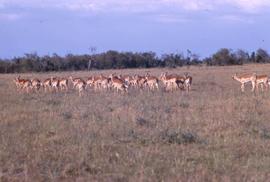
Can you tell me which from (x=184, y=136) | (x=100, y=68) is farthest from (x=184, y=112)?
(x=100, y=68)

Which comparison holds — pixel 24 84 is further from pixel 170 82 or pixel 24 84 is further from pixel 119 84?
pixel 170 82

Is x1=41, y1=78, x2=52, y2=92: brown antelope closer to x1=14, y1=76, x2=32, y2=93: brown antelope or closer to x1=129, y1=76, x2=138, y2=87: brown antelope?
x1=14, y1=76, x2=32, y2=93: brown antelope

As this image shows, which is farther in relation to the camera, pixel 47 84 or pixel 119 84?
pixel 47 84

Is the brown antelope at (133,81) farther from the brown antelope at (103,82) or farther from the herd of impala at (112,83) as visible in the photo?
the brown antelope at (103,82)

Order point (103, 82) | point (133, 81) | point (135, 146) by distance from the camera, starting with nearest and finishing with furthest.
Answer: point (135, 146)
point (103, 82)
point (133, 81)

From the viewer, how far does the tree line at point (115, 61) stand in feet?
241

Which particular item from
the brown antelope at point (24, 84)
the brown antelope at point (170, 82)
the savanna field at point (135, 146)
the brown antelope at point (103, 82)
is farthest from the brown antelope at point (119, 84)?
the savanna field at point (135, 146)

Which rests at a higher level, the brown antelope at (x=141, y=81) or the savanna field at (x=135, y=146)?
the savanna field at (x=135, y=146)

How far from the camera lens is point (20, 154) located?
10.8 meters

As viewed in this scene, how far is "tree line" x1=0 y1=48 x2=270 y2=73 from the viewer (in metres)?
73.5

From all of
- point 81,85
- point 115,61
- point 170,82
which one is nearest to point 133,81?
point 170,82

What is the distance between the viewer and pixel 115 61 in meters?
77.4

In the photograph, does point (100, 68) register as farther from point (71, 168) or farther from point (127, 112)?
point (71, 168)

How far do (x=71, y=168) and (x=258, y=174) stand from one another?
2684 mm
